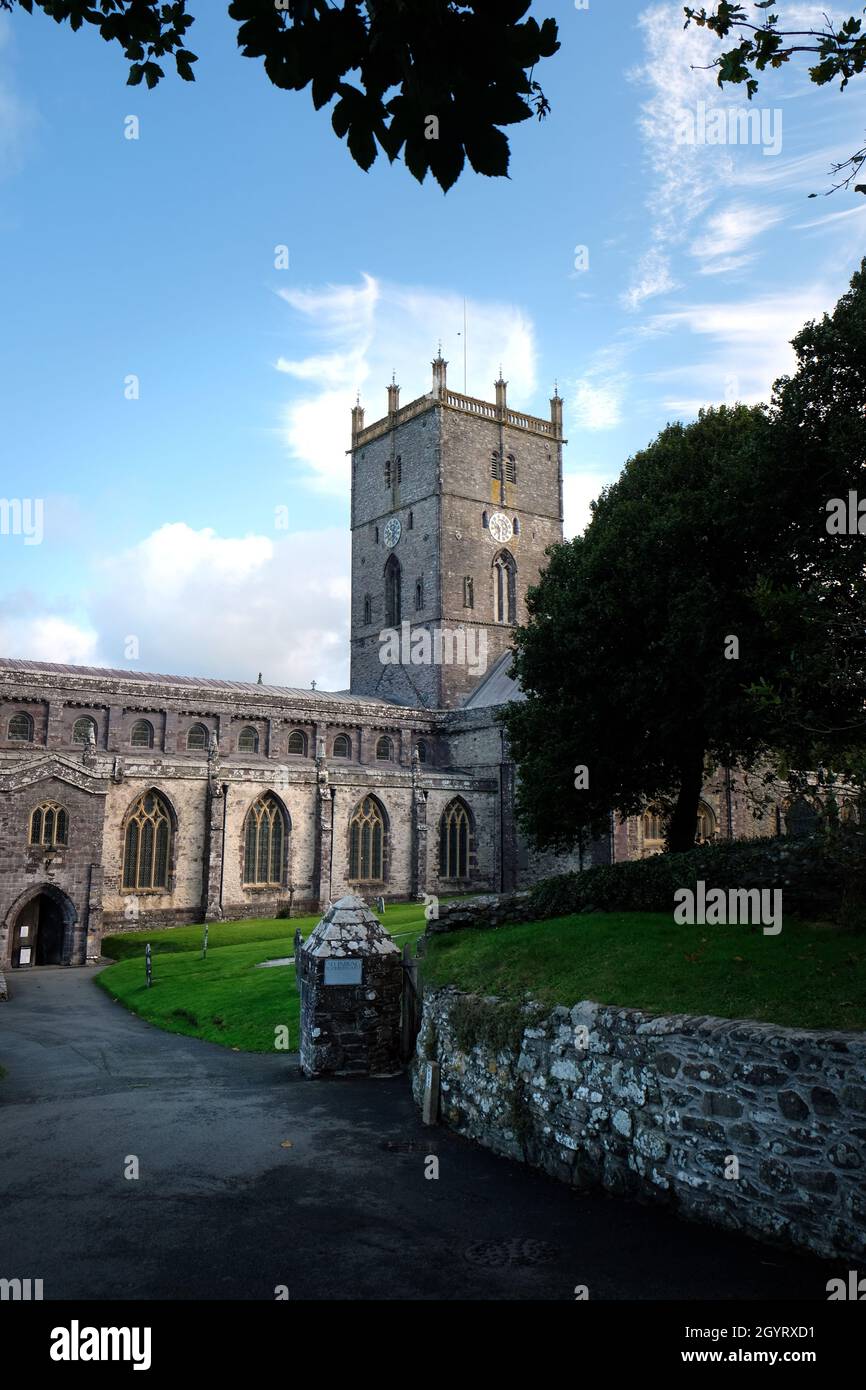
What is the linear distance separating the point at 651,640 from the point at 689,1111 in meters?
13.5

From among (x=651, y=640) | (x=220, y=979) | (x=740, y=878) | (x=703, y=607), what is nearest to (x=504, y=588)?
(x=220, y=979)

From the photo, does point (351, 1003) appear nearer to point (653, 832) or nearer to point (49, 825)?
point (49, 825)

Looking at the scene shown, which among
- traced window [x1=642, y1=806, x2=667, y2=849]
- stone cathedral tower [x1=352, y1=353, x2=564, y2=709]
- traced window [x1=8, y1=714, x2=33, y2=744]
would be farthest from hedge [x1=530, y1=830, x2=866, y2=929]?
stone cathedral tower [x1=352, y1=353, x2=564, y2=709]

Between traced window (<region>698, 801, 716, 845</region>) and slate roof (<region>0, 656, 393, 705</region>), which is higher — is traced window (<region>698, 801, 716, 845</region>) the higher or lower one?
the lower one

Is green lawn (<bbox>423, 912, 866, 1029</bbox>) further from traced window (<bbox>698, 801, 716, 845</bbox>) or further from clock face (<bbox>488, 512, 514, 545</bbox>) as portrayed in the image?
clock face (<bbox>488, 512, 514, 545</bbox>)

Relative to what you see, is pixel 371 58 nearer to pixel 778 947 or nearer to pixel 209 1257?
pixel 209 1257

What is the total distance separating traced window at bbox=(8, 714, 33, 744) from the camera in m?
43.2

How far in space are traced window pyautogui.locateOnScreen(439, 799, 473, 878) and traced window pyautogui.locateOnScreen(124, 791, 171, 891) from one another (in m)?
15.8

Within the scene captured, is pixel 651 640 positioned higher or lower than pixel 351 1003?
higher

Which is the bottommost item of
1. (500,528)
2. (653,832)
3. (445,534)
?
(653,832)

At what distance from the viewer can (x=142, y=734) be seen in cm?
4706

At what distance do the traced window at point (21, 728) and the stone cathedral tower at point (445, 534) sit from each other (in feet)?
85.1

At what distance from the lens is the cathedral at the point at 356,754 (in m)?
36.9

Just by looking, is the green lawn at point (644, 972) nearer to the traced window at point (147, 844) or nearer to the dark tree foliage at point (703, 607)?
the dark tree foliage at point (703, 607)
